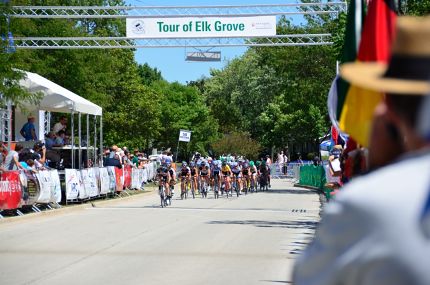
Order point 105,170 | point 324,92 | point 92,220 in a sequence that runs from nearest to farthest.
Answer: point 92,220, point 105,170, point 324,92

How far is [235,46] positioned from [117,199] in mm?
7424

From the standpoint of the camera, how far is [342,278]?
2.09 m

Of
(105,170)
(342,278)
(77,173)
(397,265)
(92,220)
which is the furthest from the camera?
(105,170)

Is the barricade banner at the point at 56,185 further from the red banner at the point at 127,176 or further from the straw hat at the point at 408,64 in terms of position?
the straw hat at the point at 408,64

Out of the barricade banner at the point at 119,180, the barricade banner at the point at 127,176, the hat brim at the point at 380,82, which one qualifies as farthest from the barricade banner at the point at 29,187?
the hat brim at the point at 380,82

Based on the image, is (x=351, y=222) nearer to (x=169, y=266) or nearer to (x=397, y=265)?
(x=397, y=265)

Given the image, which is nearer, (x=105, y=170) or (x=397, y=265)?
(x=397, y=265)

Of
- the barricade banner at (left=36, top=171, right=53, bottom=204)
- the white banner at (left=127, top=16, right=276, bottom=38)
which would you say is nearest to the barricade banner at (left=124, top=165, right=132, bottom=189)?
the white banner at (left=127, top=16, right=276, bottom=38)

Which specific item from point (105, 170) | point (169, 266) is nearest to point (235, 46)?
point (105, 170)

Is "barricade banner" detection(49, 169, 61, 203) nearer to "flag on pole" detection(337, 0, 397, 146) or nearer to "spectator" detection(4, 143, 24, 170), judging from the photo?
"spectator" detection(4, 143, 24, 170)

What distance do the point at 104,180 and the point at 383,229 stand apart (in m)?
31.1

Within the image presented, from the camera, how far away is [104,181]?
3275 cm

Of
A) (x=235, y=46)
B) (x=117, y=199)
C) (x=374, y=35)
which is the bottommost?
(x=117, y=199)

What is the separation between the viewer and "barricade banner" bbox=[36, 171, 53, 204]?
24438 mm
